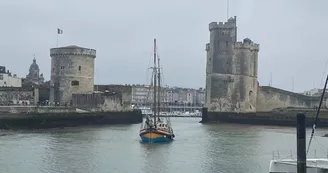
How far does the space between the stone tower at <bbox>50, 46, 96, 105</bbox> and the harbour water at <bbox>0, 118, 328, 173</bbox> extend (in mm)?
17495

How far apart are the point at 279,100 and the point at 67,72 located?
21.6 m

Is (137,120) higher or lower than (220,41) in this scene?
lower

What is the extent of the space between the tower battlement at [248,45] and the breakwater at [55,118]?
1302 centimetres

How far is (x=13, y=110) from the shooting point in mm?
39688

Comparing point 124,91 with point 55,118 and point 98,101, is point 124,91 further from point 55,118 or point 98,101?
point 55,118

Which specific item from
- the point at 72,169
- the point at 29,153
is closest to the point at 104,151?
the point at 29,153

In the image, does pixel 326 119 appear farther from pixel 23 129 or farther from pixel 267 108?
pixel 23 129

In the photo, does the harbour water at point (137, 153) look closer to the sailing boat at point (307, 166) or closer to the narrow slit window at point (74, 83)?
the sailing boat at point (307, 166)

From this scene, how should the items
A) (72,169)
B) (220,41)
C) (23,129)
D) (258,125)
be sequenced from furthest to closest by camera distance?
(220,41)
(258,125)
(23,129)
(72,169)

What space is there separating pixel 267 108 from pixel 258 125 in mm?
8027

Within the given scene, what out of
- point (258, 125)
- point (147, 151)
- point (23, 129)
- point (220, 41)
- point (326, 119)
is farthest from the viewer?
point (220, 41)

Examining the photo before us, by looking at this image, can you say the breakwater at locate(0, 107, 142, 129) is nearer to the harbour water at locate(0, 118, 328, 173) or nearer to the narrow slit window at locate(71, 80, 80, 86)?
the narrow slit window at locate(71, 80, 80, 86)

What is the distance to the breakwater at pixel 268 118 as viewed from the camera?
144ft

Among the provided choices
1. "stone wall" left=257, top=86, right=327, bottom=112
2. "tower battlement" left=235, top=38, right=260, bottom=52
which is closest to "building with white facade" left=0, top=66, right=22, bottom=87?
"tower battlement" left=235, top=38, right=260, bottom=52
